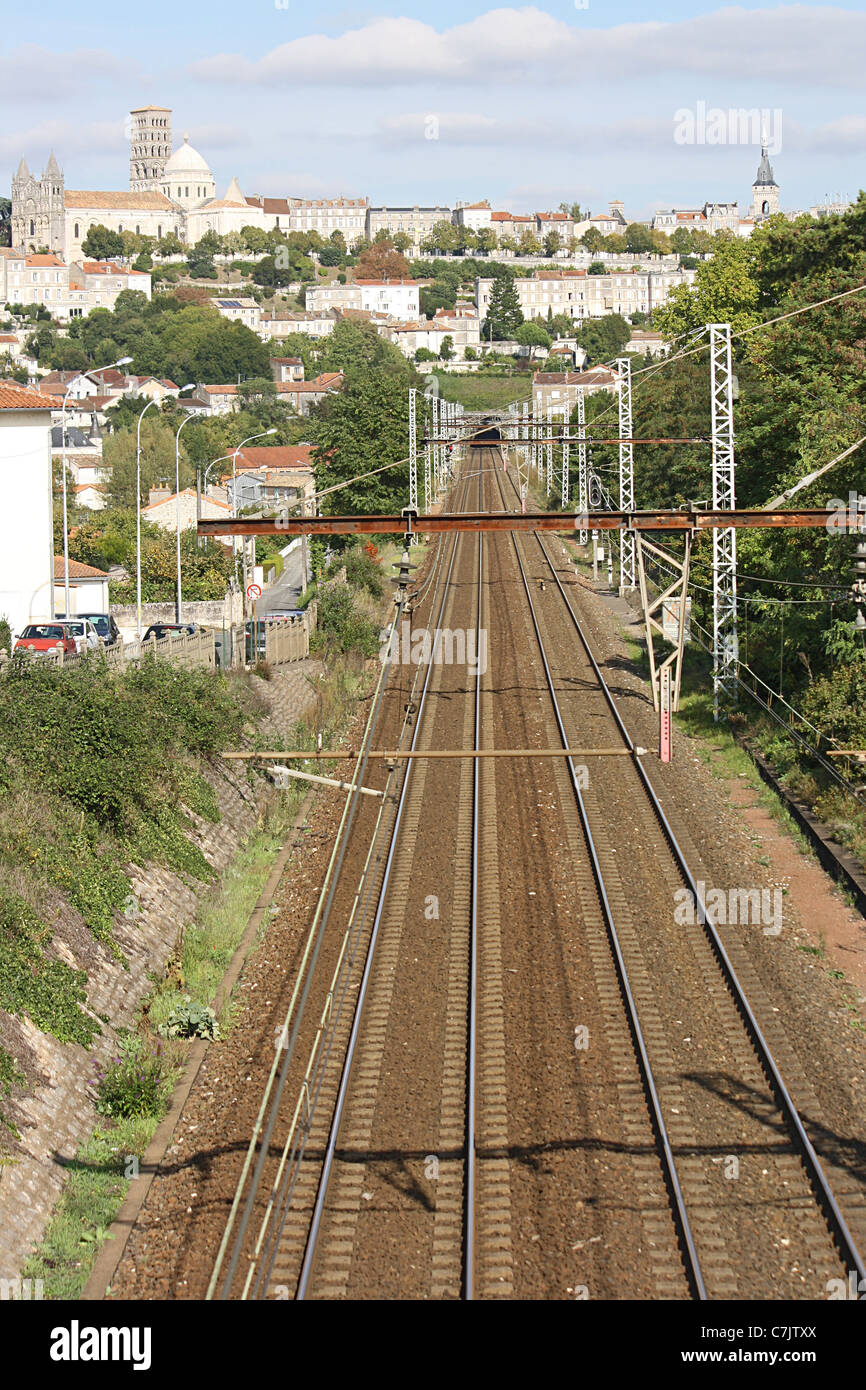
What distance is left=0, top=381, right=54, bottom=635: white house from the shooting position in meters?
36.9

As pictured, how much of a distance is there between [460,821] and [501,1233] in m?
10.5

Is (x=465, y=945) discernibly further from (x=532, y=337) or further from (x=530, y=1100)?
(x=532, y=337)

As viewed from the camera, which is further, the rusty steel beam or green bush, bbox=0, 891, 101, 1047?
the rusty steel beam

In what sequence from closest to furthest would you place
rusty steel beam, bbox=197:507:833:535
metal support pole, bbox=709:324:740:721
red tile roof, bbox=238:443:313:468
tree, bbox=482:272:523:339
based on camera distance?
rusty steel beam, bbox=197:507:833:535 < metal support pole, bbox=709:324:740:721 < red tile roof, bbox=238:443:313:468 < tree, bbox=482:272:523:339

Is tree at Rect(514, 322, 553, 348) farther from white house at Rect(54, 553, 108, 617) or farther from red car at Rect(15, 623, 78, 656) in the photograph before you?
red car at Rect(15, 623, 78, 656)

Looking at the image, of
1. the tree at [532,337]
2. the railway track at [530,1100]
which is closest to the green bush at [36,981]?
the railway track at [530,1100]

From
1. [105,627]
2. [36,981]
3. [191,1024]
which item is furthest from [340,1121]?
[105,627]

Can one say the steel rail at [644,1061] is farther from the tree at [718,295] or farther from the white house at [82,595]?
the tree at [718,295]

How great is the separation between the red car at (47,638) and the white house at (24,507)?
556cm

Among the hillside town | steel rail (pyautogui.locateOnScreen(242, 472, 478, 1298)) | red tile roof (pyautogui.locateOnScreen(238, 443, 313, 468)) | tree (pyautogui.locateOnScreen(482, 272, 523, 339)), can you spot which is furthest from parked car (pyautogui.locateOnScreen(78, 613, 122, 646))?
tree (pyautogui.locateOnScreen(482, 272, 523, 339))

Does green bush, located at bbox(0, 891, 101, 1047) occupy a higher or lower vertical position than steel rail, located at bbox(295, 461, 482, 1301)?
higher

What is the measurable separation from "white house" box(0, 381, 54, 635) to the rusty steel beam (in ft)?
67.7

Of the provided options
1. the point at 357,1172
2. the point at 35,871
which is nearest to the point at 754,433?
the point at 35,871
